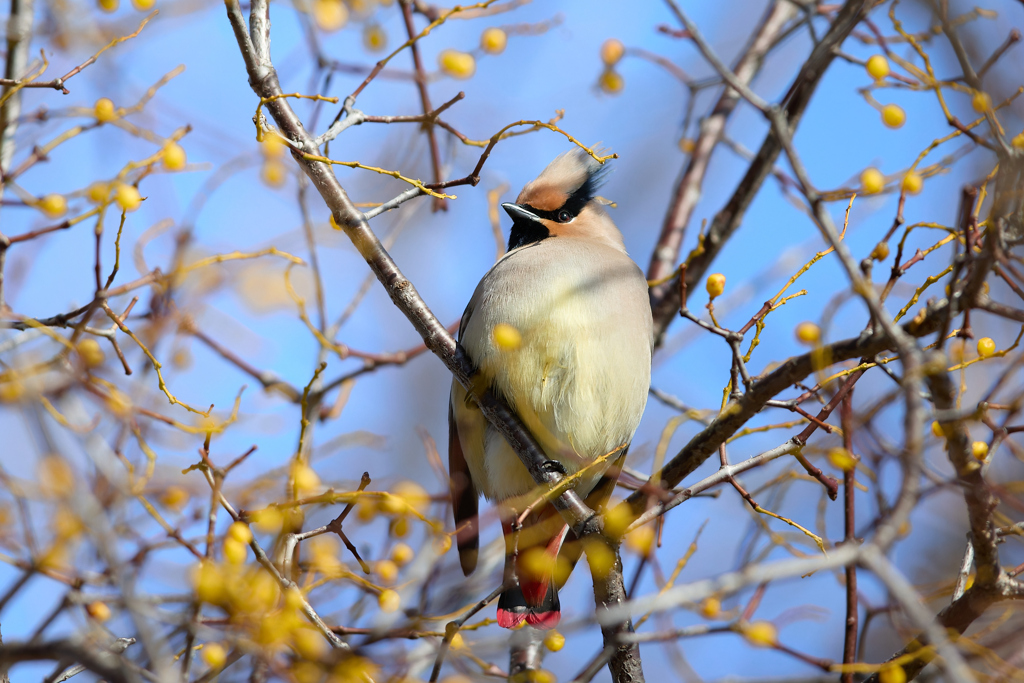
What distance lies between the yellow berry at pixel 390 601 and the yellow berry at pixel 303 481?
333 mm

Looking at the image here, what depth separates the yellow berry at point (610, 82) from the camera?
430cm

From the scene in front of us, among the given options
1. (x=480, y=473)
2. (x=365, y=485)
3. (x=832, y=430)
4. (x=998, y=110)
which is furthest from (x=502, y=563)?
(x=998, y=110)

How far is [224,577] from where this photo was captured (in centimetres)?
183

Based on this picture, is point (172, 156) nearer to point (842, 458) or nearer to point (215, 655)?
point (215, 655)

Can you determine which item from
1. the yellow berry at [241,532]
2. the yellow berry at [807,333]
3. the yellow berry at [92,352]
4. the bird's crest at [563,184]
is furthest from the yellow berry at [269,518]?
the bird's crest at [563,184]

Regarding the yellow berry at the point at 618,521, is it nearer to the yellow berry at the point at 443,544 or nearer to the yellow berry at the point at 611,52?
the yellow berry at the point at 443,544

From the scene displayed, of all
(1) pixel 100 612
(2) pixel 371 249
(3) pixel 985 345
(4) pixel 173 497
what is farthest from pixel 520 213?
(1) pixel 100 612

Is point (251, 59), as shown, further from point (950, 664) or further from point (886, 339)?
point (950, 664)

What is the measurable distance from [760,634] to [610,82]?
3006mm

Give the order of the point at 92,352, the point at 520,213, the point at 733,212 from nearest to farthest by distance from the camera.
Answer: the point at 92,352 < the point at 520,213 < the point at 733,212

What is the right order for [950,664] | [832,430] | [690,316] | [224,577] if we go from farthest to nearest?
[690,316] → [832,430] → [224,577] → [950,664]

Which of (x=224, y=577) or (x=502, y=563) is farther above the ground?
(x=502, y=563)

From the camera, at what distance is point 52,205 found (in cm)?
267

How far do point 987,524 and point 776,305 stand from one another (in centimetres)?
74
